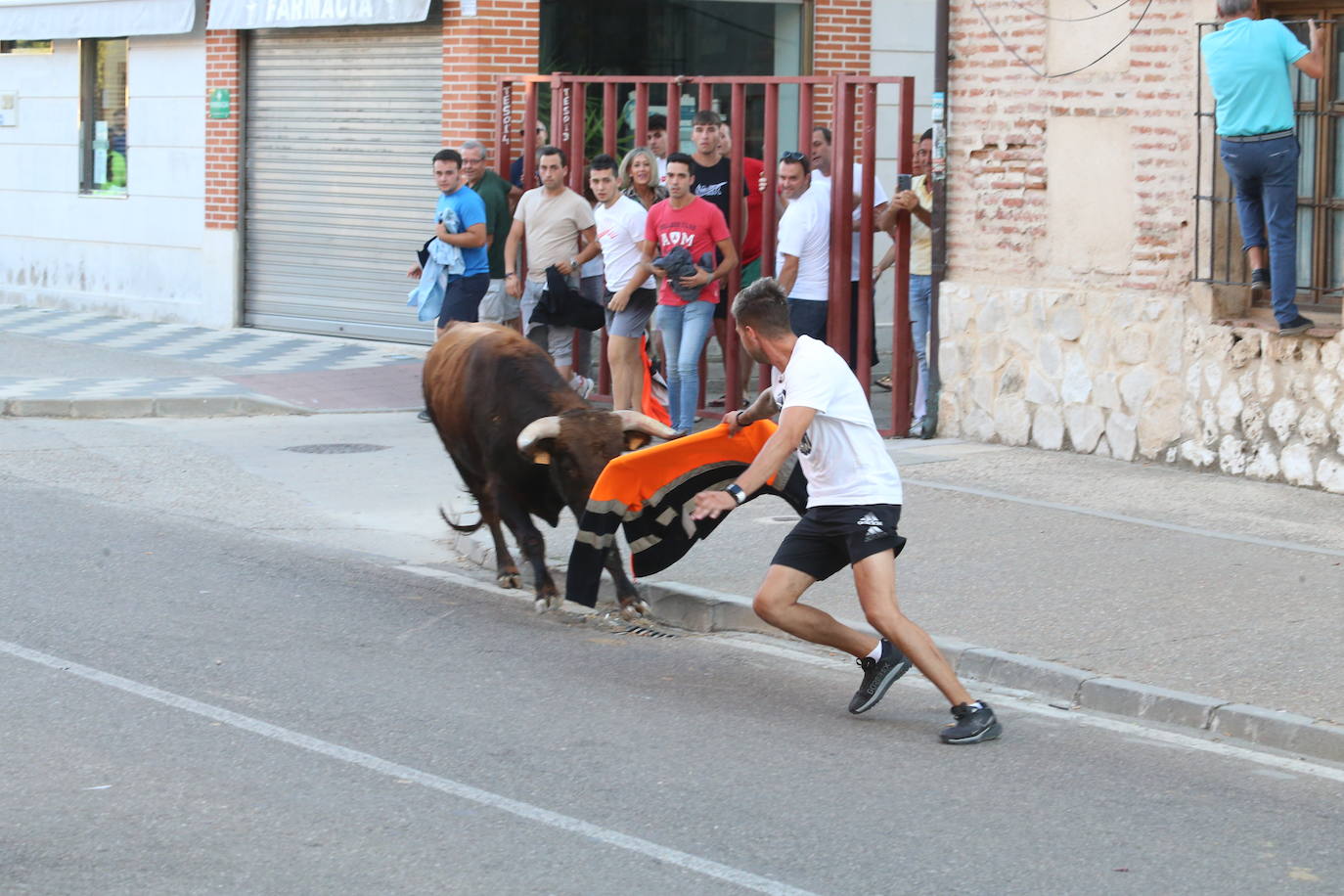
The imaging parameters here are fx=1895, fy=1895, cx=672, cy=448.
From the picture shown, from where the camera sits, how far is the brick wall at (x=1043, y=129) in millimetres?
11695

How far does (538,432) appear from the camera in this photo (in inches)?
327

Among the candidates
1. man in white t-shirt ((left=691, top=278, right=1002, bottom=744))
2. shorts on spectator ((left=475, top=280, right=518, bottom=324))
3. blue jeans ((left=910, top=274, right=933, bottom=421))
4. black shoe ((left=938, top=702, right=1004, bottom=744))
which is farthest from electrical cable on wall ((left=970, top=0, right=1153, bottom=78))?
black shoe ((left=938, top=702, right=1004, bottom=744))

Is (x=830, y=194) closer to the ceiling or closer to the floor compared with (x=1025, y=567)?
closer to the ceiling

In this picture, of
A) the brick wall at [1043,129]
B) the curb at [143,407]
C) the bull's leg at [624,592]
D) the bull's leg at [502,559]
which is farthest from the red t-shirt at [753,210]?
the bull's leg at [624,592]

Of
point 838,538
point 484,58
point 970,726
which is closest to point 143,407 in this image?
point 484,58

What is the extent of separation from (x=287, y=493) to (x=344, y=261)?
8.22 metres

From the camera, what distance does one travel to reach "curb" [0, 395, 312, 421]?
587 inches

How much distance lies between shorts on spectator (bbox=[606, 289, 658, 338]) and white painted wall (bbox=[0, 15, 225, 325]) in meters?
8.39

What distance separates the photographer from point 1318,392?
35.8ft

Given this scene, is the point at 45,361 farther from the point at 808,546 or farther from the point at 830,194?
the point at 808,546

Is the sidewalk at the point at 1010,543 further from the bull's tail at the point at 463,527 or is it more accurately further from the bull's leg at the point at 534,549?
the bull's leg at the point at 534,549

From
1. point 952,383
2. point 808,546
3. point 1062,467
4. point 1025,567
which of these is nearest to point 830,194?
point 952,383

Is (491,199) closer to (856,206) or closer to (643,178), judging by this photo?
(643,178)

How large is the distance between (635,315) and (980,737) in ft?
24.2
